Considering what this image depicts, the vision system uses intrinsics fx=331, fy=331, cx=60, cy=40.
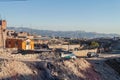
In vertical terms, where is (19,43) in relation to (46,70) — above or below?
below

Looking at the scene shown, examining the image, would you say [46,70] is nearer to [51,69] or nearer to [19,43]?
[51,69]

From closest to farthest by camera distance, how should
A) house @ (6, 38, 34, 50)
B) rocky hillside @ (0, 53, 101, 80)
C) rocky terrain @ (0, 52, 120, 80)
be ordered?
rocky hillside @ (0, 53, 101, 80) → rocky terrain @ (0, 52, 120, 80) → house @ (6, 38, 34, 50)

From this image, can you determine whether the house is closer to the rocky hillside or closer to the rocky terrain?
the rocky terrain

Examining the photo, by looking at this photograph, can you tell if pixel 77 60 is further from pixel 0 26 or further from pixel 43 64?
pixel 0 26

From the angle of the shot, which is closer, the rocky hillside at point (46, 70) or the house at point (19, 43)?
the rocky hillside at point (46, 70)

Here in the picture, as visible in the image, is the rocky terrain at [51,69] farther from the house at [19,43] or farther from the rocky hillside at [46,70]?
the house at [19,43]

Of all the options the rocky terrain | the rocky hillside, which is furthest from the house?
the rocky hillside

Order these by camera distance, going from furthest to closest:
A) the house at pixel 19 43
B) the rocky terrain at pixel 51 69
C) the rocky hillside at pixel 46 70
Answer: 1. the house at pixel 19 43
2. the rocky terrain at pixel 51 69
3. the rocky hillside at pixel 46 70

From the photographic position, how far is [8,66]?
1556 inches

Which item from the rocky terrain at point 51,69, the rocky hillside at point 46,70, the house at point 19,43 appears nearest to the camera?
the rocky hillside at point 46,70

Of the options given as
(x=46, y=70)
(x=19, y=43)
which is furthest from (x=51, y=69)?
(x=19, y=43)

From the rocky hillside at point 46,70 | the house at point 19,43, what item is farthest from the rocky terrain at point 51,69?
the house at point 19,43

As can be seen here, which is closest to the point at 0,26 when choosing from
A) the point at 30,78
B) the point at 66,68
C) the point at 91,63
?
the point at 91,63

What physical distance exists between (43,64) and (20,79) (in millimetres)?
5938
